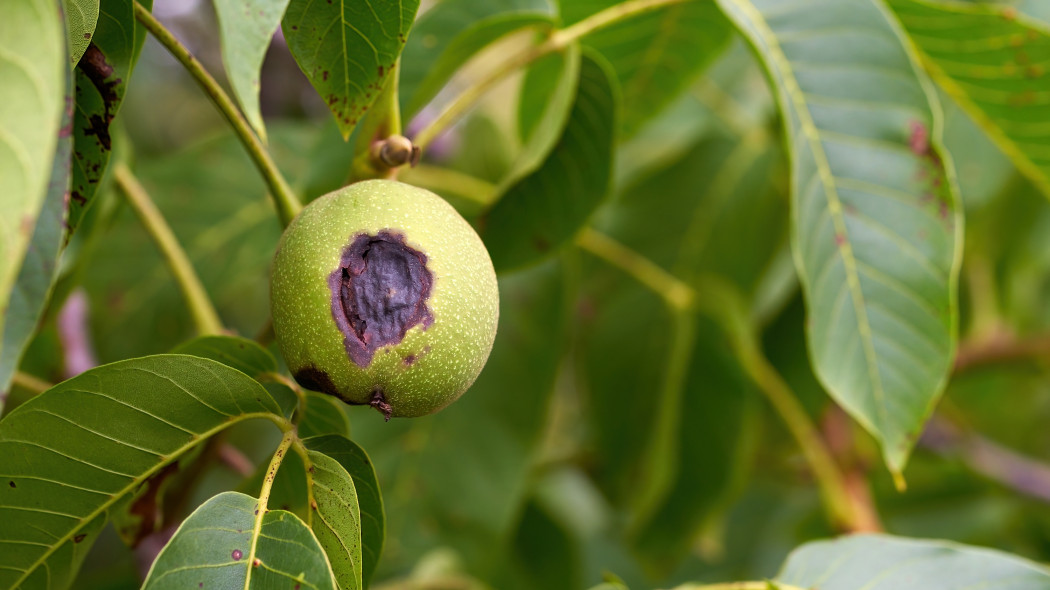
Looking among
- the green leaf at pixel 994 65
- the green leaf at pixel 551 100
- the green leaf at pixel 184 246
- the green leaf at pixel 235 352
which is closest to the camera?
the green leaf at pixel 235 352

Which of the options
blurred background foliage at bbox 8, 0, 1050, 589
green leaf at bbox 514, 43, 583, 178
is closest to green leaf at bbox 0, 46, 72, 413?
green leaf at bbox 514, 43, 583, 178

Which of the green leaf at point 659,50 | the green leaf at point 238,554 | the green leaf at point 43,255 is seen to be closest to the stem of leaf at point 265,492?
the green leaf at point 238,554

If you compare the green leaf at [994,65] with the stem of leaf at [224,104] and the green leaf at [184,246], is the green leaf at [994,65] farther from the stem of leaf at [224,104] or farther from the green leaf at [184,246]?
the green leaf at [184,246]

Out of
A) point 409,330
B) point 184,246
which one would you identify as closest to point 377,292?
point 409,330

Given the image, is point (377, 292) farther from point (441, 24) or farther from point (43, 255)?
point (441, 24)

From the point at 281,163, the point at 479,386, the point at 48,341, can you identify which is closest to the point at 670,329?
the point at 479,386
